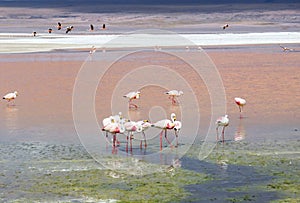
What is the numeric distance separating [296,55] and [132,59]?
22.3 feet

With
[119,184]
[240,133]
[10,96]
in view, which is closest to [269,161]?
[240,133]

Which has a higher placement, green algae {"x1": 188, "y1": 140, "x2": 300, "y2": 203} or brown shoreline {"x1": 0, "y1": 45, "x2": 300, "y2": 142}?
brown shoreline {"x1": 0, "y1": 45, "x2": 300, "y2": 142}

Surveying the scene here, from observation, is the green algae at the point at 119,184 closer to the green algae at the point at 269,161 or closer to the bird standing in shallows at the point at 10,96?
the green algae at the point at 269,161

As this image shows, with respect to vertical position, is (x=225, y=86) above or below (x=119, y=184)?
above

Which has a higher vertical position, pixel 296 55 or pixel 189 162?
pixel 296 55

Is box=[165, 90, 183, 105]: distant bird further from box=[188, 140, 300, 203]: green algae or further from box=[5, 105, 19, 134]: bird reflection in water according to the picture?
box=[188, 140, 300, 203]: green algae

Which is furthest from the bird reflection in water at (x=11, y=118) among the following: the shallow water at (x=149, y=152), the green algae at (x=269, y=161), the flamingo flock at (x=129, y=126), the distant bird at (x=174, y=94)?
the green algae at (x=269, y=161)

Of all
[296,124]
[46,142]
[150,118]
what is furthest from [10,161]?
[296,124]

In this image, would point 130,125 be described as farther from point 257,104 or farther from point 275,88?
point 275,88

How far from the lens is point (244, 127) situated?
1312cm

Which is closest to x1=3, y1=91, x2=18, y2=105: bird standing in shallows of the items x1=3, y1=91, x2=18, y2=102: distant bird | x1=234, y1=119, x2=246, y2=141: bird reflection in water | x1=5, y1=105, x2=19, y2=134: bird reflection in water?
x1=3, y1=91, x2=18, y2=102: distant bird

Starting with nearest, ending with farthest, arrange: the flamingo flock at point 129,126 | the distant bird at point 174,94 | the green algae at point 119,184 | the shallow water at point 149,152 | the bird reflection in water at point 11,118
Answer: the green algae at point 119,184 < the shallow water at point 149,152 < the flamingo flock at point 129,126 < the bird reflection in water at point 11,118 < the distant bird at point 174,94

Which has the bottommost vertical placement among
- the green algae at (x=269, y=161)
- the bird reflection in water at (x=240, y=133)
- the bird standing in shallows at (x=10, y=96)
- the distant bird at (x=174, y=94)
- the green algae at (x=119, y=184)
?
the green algae at (x=119, y=184)

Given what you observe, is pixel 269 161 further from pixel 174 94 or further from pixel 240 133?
pixel 174 94
